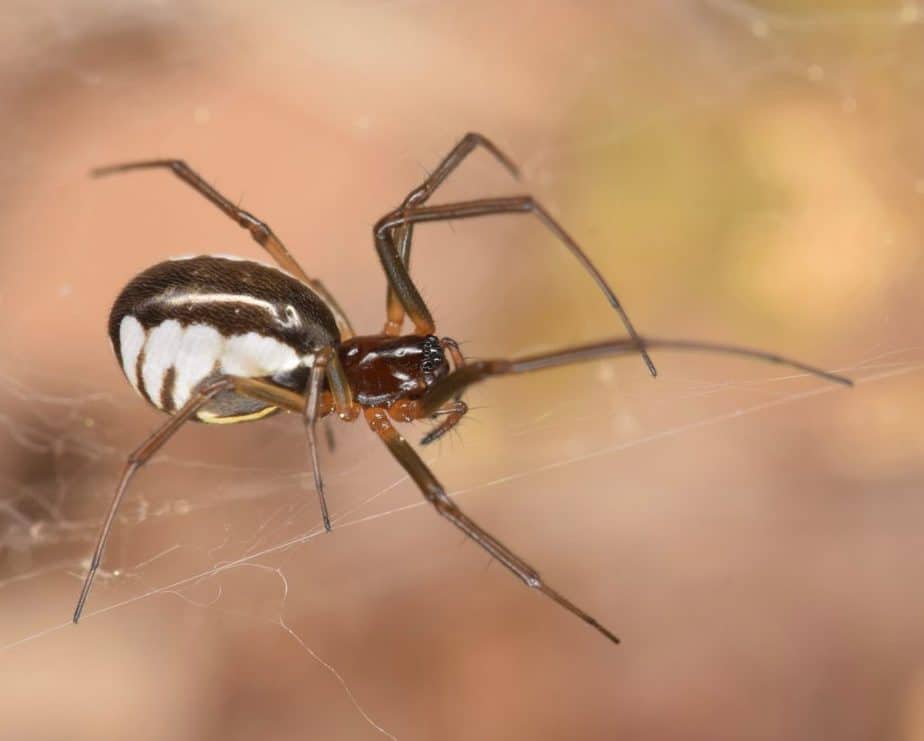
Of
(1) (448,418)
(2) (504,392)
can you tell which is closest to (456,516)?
(1) (448,418)

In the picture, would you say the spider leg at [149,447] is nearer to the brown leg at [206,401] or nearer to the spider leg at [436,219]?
the brown leg at [206,401]

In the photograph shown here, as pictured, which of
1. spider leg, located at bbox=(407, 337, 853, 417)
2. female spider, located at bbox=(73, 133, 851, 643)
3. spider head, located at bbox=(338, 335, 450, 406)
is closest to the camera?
spider leg, located at bbox=(407, 337, 853, 417)

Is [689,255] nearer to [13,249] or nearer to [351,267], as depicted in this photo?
[351,267]

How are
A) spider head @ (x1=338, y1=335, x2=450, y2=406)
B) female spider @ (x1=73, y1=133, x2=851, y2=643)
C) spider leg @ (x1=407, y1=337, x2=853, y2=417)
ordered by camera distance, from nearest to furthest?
spider leg @ (x1=407, y1=337, x2=853, y2=417), female spider @ (x1=73, y1=133, x2=851, y2=643), spider head @ (x1=338, y1=335, x2=450, y2=406)

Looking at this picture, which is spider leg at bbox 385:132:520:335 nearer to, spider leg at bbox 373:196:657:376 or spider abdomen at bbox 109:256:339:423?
spider leg at bbox 373:196:657:376

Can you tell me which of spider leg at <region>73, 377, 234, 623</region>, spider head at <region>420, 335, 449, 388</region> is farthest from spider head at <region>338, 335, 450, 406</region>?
spider leg at <region>73, 377, 234, 623</region>

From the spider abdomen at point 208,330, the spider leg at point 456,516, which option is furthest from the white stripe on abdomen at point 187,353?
the spider leg at point 456,516
